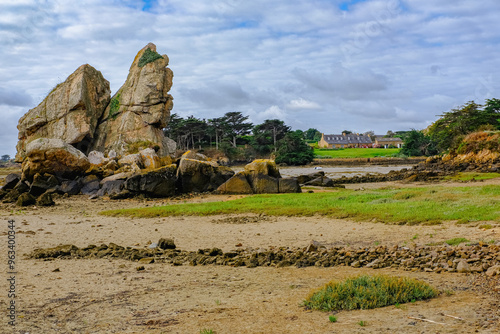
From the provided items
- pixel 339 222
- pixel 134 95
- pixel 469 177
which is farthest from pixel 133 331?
pixel 134 95

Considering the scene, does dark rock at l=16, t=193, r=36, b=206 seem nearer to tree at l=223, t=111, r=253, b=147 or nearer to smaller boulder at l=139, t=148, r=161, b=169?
smaller boulder at l=139, t=148, r=161, b=169

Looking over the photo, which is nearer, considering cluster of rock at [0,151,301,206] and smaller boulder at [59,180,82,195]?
cluster of rock at [0,151,301,206]

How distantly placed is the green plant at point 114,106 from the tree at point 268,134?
134 ft

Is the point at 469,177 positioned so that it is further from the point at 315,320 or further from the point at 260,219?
the point at 315,320

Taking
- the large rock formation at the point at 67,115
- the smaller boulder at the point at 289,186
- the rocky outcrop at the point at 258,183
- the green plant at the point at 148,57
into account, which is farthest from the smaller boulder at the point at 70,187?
the green plant at the point at 148,57

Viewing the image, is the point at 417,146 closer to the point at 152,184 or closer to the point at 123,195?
the point at 152,184

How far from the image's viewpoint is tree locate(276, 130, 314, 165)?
94.2 metres

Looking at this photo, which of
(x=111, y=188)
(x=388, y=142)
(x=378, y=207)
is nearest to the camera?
(x=378, y=207)

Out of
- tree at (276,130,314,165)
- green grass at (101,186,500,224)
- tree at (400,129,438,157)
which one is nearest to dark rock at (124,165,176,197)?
green grass at (101,186,500,224)

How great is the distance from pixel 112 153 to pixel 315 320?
187 ft

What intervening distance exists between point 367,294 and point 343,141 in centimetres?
14999

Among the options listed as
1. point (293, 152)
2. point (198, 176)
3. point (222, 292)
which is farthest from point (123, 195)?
point (293, 152)

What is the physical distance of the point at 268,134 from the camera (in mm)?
107062

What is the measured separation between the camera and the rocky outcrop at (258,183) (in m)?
30.9
